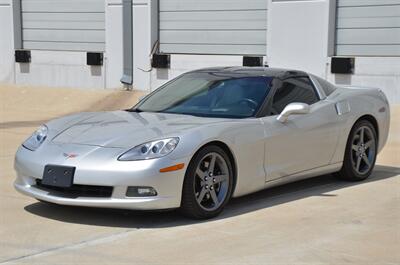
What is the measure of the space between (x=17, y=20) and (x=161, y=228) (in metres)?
15.0

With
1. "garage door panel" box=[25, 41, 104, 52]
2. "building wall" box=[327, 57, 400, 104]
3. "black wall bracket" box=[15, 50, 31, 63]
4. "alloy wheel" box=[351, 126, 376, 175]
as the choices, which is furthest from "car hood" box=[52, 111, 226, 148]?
"black wall bracket" box=[15, 50, 31, 63]

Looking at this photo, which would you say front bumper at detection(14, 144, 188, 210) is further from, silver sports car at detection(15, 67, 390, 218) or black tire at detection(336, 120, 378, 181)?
black tire at detection(336, 120, 378, 181)

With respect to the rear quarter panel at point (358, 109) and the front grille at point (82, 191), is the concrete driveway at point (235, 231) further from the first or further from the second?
the rear quarter panel at point (358, 109)

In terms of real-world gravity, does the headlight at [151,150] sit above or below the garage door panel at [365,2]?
below

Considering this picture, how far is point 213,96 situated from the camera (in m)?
6.79

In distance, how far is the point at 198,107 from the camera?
263 inches

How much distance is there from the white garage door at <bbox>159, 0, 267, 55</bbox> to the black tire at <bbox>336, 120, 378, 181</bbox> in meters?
7.46

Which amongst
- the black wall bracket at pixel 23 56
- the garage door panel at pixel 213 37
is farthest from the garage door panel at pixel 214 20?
the black wall bracket at pixel 23 56

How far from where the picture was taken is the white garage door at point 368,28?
13.0 m

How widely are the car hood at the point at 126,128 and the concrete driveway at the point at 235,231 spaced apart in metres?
0.67

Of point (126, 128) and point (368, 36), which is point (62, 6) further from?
point (126, 128)

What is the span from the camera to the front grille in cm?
560

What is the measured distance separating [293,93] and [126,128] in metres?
1.95

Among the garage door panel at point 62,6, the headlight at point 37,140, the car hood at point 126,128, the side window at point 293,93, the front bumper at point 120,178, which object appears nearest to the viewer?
the front bumper at point 120,178
